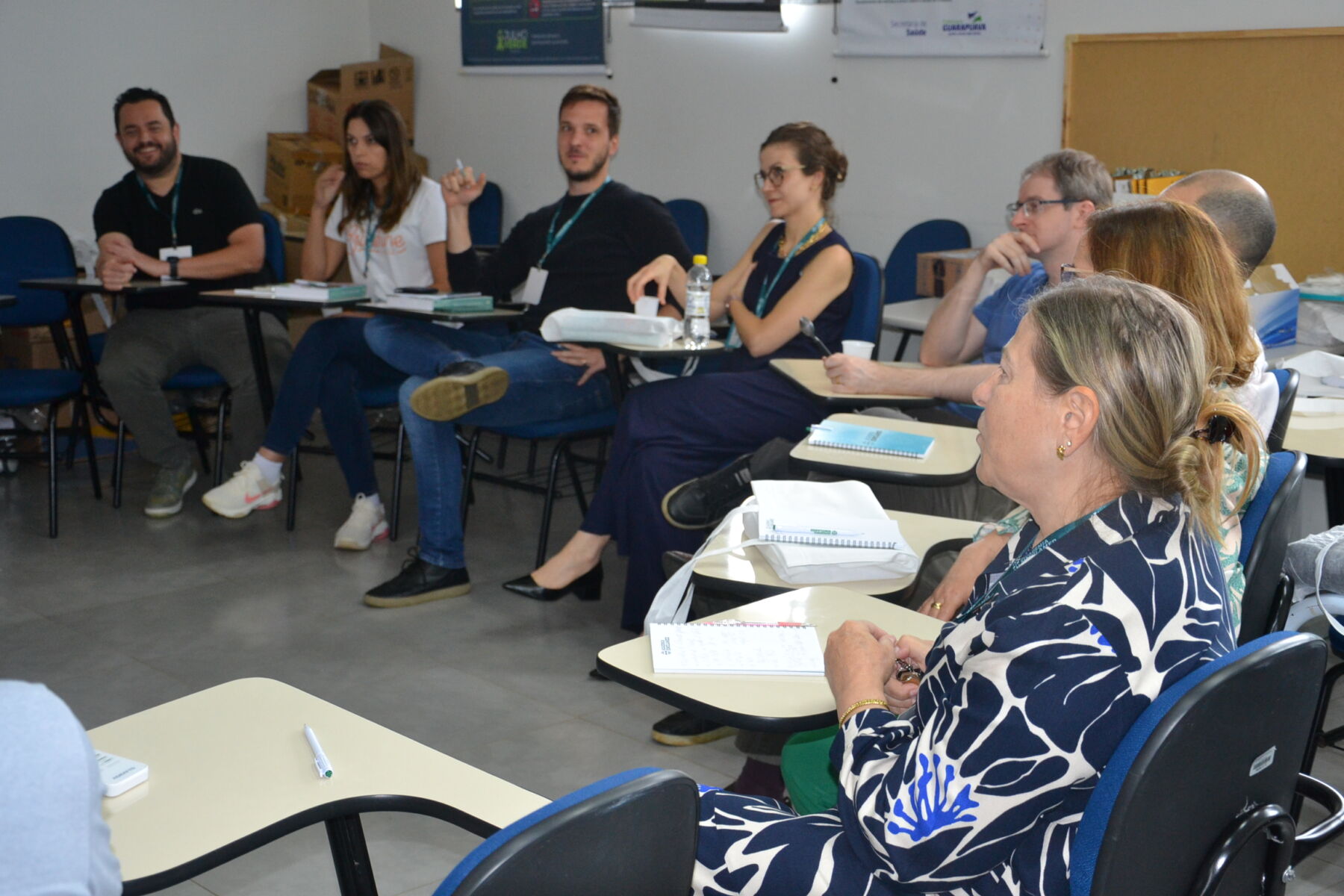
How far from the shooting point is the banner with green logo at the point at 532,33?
593 centimetres

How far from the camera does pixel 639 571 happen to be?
3186 mm

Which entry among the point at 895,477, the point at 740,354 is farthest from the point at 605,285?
the point at 895,477

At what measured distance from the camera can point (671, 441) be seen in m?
3.21

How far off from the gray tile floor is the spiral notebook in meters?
0.74

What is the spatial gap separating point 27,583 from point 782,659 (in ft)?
9.81

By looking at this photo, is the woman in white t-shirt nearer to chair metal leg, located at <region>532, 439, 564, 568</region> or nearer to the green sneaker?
the green sneaker

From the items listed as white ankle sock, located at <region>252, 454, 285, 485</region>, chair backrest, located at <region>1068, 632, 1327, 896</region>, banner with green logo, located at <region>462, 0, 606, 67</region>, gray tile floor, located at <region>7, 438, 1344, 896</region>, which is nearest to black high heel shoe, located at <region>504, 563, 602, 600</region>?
gray tile floor, located at <region>7, 438, 1344, 896</region>

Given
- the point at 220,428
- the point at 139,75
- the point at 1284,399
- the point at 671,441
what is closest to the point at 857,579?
the point at 1284,399

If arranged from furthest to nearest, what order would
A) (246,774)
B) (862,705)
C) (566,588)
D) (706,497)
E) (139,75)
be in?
(139,75) < (566,588) < (706,497) < (862,705) < (246,774)

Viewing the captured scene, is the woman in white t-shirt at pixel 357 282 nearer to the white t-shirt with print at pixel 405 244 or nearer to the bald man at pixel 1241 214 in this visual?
the white t-shirt with print at pixel 405 244

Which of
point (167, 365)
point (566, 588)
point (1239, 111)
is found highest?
point (1239, 111)

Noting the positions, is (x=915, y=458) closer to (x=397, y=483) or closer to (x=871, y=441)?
(x=871, y=441)

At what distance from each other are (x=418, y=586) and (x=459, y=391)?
1.96ft

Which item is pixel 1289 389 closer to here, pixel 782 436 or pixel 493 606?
pixel 782 436
